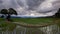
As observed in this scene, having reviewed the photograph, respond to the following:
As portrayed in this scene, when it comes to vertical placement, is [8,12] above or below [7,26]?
above

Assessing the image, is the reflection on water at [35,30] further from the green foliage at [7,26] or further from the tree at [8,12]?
the tree at [8,12]

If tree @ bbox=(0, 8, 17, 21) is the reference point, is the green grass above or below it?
below

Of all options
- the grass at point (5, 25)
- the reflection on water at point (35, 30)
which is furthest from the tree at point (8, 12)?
the reflection on water at point (35, 30)

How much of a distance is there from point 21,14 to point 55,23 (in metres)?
0.52

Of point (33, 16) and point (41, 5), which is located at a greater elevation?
point (41, 5)

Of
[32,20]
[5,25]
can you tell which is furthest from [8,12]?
[32,20]

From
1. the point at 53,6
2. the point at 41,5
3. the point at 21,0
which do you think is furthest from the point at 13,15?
the point at 53,6

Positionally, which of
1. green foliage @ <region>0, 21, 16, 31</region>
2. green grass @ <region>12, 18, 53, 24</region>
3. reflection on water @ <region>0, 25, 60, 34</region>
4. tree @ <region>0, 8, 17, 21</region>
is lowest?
reflection on water @ <region>0, 25, 60, 34</region>

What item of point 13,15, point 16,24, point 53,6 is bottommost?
point 16,24

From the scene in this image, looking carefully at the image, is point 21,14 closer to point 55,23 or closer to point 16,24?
point 16,24

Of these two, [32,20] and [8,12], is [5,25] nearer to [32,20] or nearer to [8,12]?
[8,12]

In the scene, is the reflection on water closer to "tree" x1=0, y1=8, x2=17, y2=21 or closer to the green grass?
the green grass

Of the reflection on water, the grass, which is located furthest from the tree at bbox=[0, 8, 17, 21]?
the reflection on water

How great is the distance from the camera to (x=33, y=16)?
1967 millimetres
